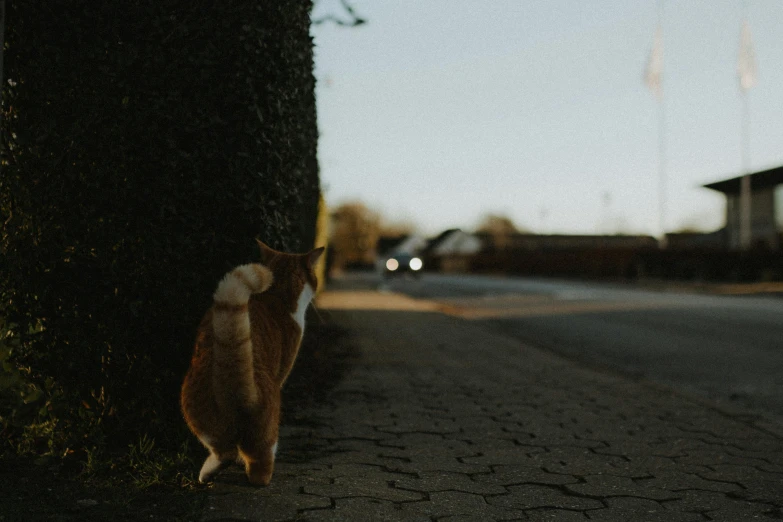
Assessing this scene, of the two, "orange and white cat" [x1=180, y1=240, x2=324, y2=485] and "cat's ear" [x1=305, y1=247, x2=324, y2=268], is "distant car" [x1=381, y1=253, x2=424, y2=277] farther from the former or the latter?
"orange and white cat" [x1=180, y1=240, x2=324, y2=485]

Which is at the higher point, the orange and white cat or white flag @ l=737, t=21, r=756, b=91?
white flag @ l=737, t=21, r=756, b=91

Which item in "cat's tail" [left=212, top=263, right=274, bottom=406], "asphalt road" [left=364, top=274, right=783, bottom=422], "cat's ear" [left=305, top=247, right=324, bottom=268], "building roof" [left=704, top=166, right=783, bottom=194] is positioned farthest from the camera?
"building roof" [left=704, top=166, right=783, bottom=194]

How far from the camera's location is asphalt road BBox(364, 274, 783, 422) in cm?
773

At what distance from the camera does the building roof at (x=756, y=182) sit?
4219 centimetres

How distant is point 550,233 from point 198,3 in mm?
131407

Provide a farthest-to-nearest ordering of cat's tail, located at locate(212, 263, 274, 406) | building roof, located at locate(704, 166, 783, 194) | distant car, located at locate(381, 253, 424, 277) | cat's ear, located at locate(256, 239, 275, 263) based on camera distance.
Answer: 1. distant car, located at locate(381, 253, 424, 277)
2. building roof, located at locate(704, 166, 783, 194)
3. cat's ear, located at locate(256, 239, 275, 263)
4. cat's tail, located at locate(212, 263, 274, 406)

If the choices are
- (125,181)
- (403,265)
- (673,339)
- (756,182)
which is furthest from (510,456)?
(756,182)

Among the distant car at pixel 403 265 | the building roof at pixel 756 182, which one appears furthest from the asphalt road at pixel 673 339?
the building roof at pixel 756 182

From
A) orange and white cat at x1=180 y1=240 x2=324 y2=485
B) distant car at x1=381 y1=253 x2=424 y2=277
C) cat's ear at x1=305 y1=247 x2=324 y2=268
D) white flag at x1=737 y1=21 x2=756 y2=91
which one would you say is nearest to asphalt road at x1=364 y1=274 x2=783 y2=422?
cat's ear at x1=305 y1=247 x2=324 y2=268

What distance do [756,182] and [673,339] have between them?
37964 millimetres

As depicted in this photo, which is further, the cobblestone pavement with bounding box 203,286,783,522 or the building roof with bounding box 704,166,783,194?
the building roof with bounding box 704,166,783,194

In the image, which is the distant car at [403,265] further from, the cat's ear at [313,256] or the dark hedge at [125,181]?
the dark hedge at [125,181]

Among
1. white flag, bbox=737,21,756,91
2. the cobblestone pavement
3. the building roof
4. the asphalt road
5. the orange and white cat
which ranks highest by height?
white flag, bbox=737,21,756,91

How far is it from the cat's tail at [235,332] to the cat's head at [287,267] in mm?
613
